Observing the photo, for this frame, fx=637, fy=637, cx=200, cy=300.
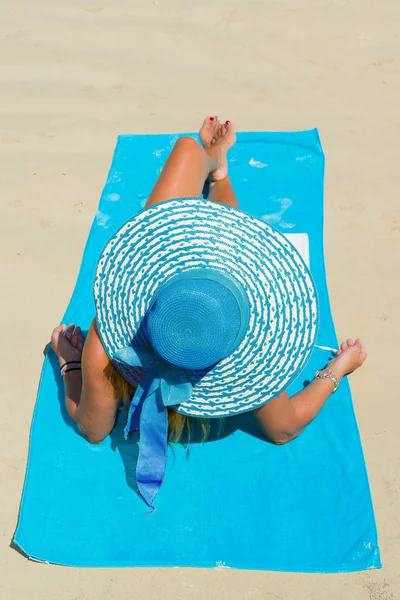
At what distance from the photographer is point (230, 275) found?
1494mm

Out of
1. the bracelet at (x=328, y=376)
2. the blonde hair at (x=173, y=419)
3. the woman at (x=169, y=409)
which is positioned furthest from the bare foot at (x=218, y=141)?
the blonde hair at (x=173, y=419)

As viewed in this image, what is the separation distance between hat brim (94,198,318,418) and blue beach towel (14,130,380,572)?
595mm

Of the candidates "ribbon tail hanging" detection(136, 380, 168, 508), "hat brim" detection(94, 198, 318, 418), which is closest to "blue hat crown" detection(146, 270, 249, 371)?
"hat brim" detection(94, 198, 318, 418)

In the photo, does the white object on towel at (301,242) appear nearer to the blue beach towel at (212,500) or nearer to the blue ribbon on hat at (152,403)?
the blue beach towel at (212,500)

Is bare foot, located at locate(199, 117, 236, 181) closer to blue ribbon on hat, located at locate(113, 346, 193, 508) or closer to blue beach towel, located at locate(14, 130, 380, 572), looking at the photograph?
blue beach towel, located at locate(14, 130, 380, 572)

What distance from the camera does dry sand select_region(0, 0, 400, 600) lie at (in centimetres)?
198

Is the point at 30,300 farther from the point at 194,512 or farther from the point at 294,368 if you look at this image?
the point at 294,368

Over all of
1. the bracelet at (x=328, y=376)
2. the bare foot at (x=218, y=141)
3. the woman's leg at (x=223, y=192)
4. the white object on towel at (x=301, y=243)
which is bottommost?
the bracelet at (x=328, y=376)

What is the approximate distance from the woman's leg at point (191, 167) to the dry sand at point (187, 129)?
48cm

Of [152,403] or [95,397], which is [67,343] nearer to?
[95,397]

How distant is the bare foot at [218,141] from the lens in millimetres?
2818

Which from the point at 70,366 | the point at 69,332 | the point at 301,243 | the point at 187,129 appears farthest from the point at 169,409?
the point at 187,129

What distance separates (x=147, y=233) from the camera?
5.14 feet

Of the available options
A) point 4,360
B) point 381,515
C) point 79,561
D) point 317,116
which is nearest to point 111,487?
point 79,561
